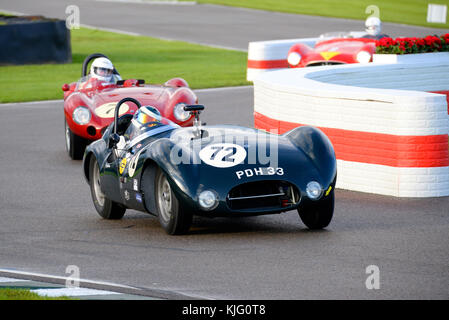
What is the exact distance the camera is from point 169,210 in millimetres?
9672

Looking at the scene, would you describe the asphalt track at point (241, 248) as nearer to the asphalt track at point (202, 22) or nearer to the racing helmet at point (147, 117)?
the racing helmet at point (147, 117)

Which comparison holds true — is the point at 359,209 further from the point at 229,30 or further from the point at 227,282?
the point at 229,30

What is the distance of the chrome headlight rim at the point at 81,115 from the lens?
1502cm

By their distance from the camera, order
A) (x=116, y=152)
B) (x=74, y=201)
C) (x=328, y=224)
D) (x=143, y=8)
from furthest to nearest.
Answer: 1. (x=143, y=8)
2. (x=74, y=201)
3. (x=116, y=152)
4. (x=328, y=224)

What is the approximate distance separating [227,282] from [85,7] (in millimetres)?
40830

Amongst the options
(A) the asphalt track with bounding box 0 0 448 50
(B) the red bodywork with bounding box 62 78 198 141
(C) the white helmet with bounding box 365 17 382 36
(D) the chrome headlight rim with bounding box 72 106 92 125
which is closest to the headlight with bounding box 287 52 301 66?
(C) the white helmet with bounding box 365 17 382 36

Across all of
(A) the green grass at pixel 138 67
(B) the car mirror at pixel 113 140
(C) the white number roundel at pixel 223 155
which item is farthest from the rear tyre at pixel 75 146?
(A) the green grass at pixel 138 67

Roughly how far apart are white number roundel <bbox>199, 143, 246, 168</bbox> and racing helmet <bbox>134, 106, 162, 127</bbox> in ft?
3.75

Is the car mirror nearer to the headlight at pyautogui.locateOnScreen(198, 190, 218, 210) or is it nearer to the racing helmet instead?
the racing helmet

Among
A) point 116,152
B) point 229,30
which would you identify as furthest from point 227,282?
point 229,30

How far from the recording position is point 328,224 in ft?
32.7

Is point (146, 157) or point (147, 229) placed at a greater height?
point (146, 157)

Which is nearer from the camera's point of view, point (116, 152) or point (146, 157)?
point (146, 157)
